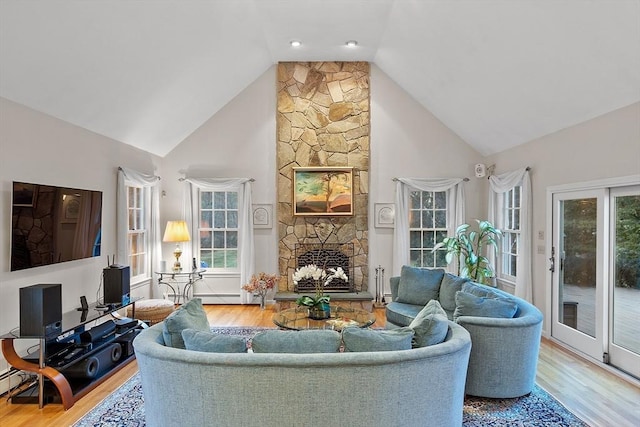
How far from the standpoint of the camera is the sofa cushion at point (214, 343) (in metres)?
2.51

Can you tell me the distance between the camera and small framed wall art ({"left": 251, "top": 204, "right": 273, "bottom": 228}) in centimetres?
699

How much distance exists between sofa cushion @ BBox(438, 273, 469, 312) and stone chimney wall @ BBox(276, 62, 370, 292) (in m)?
2.23

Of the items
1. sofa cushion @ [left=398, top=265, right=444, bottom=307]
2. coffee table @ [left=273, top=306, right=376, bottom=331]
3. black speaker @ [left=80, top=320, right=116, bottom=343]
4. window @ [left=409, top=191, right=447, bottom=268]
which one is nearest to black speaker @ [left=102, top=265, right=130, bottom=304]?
black speaker @ [left=80, top=320, right=116, bottom=343]

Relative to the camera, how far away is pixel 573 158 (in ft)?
15.1

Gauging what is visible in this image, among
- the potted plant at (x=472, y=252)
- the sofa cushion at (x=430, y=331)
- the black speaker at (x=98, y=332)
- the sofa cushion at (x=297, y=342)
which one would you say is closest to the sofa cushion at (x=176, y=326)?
the sofa cushion at (x=297, y=342)

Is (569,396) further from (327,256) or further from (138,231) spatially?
(138,231)

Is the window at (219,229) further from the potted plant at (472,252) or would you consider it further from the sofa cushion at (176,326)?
the sofa cushion at (176,326)

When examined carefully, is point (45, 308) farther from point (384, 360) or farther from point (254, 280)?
point (254, 280)

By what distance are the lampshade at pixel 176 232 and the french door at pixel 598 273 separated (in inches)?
203

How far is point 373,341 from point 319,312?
1863mm

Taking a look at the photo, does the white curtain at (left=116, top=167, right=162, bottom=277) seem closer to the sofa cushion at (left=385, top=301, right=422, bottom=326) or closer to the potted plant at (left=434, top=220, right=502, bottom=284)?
the sofa cushion at (left=385, top=301, right=422, bottom=326)

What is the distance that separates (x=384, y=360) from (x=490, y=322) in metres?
1.42

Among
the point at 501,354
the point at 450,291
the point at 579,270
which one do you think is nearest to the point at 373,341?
the point at 501,354

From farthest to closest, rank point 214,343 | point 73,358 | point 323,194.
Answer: point 323,194
point 73,358
point 214,343
